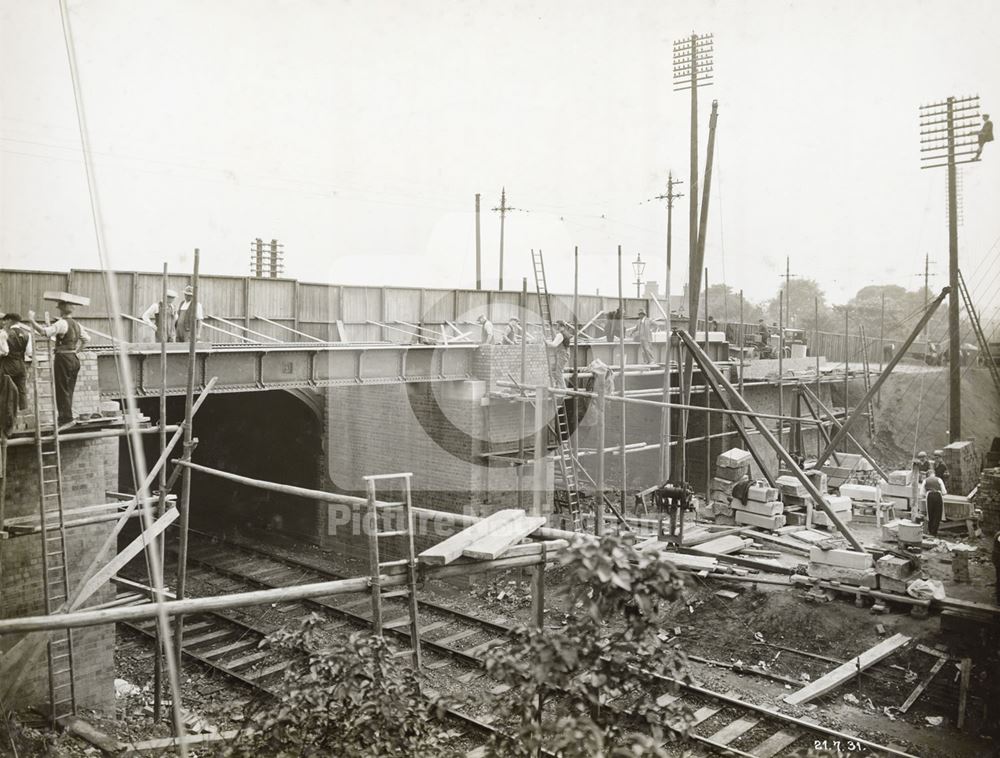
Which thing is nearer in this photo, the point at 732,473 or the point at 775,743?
the point at 775,743

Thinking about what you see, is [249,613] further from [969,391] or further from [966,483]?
[969,391]

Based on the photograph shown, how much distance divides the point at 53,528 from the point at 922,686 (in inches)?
415

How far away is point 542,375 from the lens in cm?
1611

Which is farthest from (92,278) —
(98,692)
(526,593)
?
(526,593)

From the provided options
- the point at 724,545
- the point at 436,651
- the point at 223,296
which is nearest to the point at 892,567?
the point at 724,545

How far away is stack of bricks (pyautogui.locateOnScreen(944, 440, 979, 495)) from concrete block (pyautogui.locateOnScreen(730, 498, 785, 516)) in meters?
5.38

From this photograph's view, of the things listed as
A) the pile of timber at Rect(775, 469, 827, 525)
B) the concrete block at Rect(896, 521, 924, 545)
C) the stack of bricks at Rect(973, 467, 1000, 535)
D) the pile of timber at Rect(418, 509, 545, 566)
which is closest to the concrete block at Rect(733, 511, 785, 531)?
the pile of timber at Rect(775, 469, 827, 525)

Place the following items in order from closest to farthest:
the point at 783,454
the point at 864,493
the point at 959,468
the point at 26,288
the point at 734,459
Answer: the point at 26,288 < the point at 783,454 < the point at 864,493 < the point at 734,459 < the point at 959,468

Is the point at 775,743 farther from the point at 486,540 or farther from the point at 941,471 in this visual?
the point at 941,471

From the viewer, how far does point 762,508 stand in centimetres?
1623

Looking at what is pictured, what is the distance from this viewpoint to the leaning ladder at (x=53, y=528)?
26.9 ft

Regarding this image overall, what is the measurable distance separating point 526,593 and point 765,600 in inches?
175

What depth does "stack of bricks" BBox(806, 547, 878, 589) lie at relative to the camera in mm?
Answer: 11766

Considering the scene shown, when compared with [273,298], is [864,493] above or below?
below
